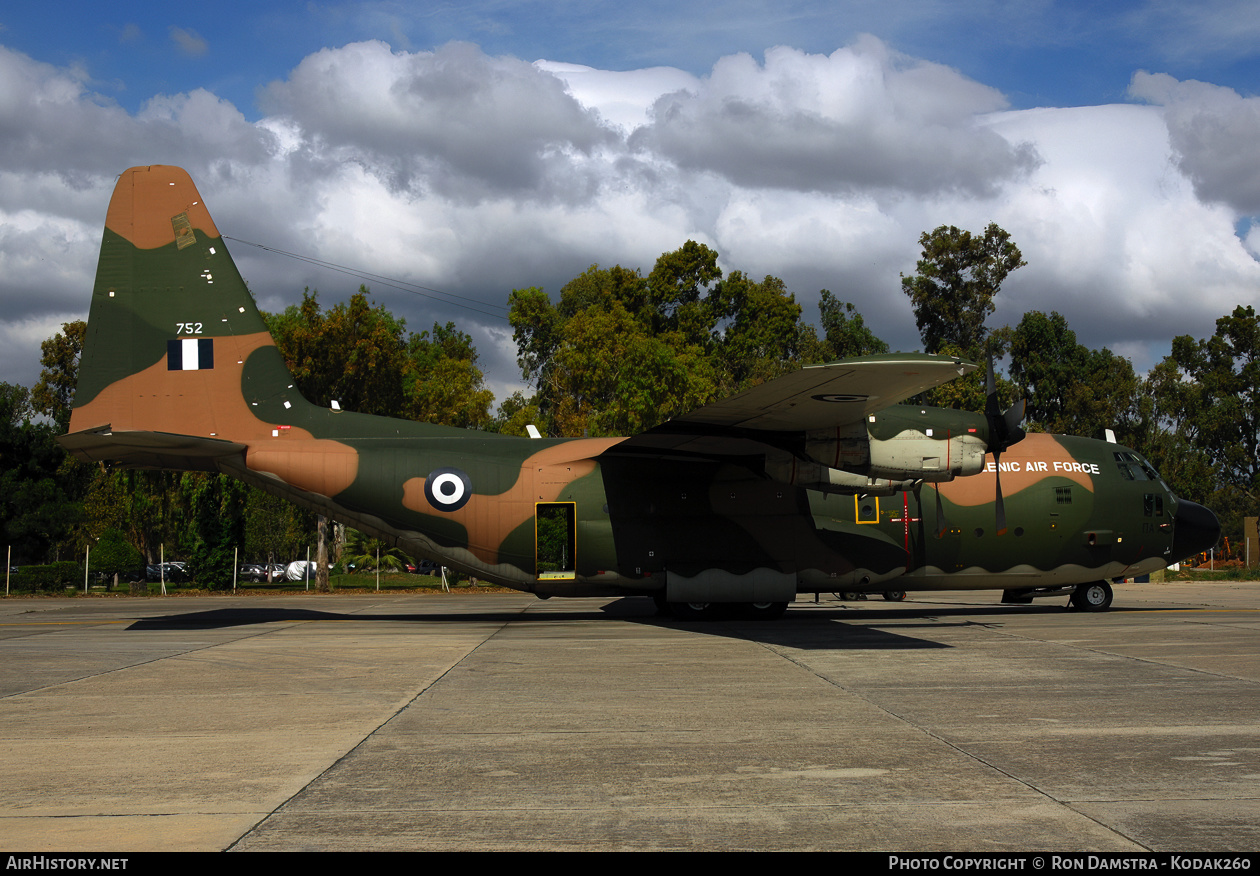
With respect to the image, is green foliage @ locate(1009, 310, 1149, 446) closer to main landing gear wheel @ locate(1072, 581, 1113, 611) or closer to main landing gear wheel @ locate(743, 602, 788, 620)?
main landing gear wheel @ locate(1072, 581, 1113, 611)

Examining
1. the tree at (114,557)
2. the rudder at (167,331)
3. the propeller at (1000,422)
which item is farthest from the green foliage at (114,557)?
the propeller at (1000,422)

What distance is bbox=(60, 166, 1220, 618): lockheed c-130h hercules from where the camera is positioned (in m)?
17.6

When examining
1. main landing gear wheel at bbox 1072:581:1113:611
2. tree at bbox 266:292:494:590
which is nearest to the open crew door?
main landing gear wheel at bbox 1072:581:1113:611

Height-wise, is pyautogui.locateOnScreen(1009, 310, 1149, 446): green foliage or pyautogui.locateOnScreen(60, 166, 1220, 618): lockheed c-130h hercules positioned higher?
pyautogui.locateOnScreen(1009, 310, 1149, 446): green foliage

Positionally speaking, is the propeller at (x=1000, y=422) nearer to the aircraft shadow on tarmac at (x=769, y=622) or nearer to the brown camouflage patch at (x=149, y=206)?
the aircraft shadow on tarmac at (x=769, y=622)

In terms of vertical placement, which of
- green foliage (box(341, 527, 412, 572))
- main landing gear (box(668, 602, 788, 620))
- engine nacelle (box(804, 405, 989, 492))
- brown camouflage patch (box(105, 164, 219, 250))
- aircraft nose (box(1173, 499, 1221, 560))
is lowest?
main landing gear (box(668, 602, 788, 620))

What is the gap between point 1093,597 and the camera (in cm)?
2023

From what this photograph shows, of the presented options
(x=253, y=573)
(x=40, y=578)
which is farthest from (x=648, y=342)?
(x=253, y=573)

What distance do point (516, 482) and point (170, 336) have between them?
730 cm

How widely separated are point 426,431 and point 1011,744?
13750mm

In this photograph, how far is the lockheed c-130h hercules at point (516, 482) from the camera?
17.6 meters

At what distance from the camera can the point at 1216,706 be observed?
8664 mm

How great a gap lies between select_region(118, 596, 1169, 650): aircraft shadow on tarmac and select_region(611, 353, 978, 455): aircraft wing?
3474 mm

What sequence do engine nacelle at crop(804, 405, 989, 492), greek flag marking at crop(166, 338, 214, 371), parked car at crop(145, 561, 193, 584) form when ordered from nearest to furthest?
engine nacelle at crop(804, 405, 989, 492)
greek flag marking at crop(166, 338, 214, 371)
parked car at crop(145, 561, 193, 584)
